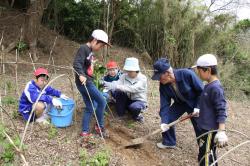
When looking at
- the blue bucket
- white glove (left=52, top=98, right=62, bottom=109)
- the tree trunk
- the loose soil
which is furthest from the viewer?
the tree trunk

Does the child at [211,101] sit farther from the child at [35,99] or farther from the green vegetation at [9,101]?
the green vegetation at [9,101]

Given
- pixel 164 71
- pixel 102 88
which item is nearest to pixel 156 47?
pixel 102 88

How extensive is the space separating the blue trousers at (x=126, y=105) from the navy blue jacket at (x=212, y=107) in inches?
52.5

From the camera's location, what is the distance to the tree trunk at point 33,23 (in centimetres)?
781

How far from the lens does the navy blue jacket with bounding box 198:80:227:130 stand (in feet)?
10.8

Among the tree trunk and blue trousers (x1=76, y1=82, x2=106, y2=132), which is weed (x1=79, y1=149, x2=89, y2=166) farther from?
the tree trunk

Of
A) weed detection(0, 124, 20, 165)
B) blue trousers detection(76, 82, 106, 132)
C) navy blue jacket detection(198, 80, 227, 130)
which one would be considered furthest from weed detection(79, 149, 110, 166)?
navy blue jacket detection(198, 80, 227, 130)

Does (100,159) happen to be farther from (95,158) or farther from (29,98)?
(29,98)

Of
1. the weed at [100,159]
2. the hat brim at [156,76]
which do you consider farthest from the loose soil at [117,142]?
the hat brim at [156,76]

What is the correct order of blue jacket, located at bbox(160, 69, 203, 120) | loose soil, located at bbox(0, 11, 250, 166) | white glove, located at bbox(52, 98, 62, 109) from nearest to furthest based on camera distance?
loose soil, located at bbox(0, 11, 250, 166), blue jacket, located at bbox(160, 69, 203, 120), white glove, located at bbox(52, 98, 62, 109)

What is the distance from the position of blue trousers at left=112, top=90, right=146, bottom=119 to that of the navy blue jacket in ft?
4.37

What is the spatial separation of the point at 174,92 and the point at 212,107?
79 cm

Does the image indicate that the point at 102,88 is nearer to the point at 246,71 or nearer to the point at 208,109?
the point at 208,109

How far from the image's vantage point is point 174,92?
4156 mm
